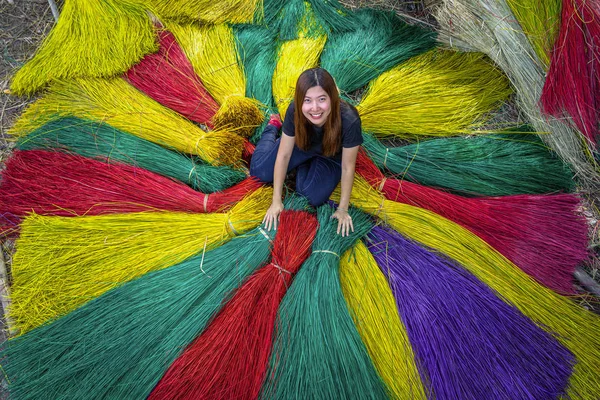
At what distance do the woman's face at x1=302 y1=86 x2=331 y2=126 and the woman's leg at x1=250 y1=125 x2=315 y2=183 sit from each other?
387mm

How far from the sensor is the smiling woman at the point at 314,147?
5.20 ft

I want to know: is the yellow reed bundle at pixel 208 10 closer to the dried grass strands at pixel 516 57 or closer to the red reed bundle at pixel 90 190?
the red reed bundle at pixel 90 190

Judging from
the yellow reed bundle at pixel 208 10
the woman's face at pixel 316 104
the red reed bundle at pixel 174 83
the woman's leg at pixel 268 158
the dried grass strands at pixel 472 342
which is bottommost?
the dried grass strands at pixel 472 342

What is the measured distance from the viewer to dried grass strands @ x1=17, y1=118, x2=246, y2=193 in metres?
2.13

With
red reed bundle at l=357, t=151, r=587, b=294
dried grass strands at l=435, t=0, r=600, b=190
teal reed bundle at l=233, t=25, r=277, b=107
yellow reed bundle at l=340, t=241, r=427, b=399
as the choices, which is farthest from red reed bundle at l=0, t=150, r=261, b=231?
dried grass strands at l=435, t=0, r=600, b=190

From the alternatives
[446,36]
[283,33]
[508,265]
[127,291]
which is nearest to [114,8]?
[283,33]

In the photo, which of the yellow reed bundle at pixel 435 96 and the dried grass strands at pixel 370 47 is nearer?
the yellow reed bundle at pixel 435 96

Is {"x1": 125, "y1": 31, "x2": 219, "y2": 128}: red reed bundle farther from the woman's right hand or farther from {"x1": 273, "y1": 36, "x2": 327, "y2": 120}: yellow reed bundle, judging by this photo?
the woman's right hand

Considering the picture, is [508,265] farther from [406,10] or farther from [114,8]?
[114,8]

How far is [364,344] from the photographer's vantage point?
5.41 ft

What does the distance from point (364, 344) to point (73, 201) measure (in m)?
1.46

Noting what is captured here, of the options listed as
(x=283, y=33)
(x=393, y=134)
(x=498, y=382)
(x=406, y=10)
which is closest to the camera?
(x=498, y=382)

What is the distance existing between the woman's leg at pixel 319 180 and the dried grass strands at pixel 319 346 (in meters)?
0.30

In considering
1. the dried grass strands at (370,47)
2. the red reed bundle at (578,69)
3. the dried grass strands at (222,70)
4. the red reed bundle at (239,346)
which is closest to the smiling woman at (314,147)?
the dried grass strands at (222,70)
